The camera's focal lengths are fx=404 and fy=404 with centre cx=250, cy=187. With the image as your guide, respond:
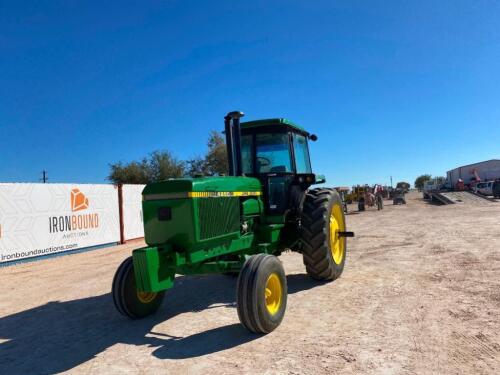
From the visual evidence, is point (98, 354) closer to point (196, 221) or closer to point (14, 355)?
point (14, 355)

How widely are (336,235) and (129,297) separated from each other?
12.0 ft

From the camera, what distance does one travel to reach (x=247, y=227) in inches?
224

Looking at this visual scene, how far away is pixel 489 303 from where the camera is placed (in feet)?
15.9

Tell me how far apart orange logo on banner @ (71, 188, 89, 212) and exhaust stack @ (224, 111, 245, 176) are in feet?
29.2

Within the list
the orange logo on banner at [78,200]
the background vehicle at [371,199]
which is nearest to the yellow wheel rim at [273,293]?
the orange logo on banner at [78,200]

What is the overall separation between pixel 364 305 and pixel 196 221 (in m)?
2.40

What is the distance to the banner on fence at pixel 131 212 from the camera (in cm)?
1531

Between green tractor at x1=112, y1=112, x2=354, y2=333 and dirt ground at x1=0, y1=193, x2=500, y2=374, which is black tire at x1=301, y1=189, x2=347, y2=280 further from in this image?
dirt ground at x1=0, y1=193, x2=500, y2=374

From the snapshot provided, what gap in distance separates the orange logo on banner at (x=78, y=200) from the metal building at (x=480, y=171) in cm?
4400

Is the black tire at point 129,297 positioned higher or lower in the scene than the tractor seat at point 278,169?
lower

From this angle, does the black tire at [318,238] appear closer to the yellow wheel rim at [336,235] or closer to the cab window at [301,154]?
the yellow wheel rim at [336,235]

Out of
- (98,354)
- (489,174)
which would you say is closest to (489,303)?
(98,354)

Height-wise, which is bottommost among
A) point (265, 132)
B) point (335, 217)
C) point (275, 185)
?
point (335, 217)

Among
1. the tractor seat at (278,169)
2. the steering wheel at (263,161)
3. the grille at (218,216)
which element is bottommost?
the grille at (218,216)
